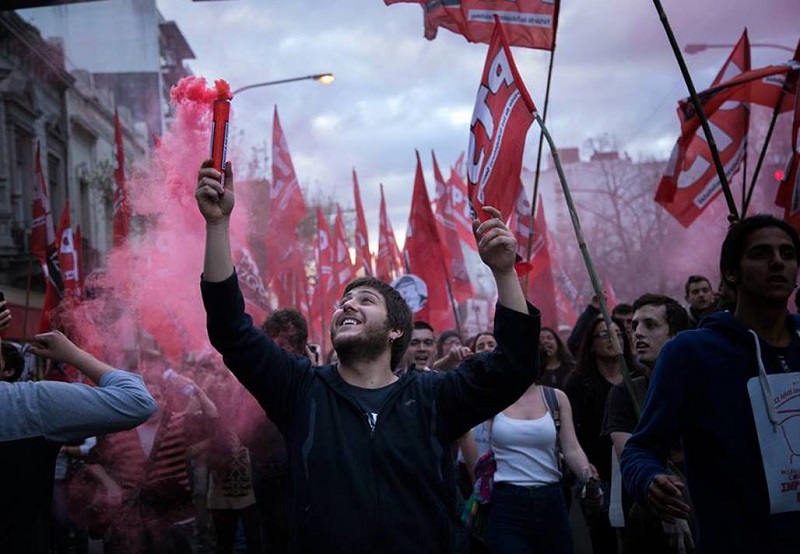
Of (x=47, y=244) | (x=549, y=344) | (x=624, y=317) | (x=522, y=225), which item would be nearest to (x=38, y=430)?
(x=624, y=317)

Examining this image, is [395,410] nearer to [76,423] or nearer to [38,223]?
[76,423]

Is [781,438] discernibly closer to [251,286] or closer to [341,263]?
[251,286]

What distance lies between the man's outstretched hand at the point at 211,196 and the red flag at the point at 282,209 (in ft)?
35.0

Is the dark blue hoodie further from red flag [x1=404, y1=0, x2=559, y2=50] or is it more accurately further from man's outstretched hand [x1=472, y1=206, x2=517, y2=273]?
red flag [x1=404, y1=0, x2=559, y2=50]

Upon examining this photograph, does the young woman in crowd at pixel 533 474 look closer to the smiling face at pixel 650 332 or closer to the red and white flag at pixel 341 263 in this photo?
the smiling face at pixel 650 332

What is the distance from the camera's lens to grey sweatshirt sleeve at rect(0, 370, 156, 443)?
3217 mm

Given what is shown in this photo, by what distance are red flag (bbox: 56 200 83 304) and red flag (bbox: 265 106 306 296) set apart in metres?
3.19

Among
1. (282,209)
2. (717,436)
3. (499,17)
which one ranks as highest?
(499,17)

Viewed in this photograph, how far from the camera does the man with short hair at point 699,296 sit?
7.54 metres

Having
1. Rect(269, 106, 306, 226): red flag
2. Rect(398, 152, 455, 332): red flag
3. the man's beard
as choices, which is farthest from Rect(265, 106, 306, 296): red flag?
the man's beard

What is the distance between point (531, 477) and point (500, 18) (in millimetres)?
3336

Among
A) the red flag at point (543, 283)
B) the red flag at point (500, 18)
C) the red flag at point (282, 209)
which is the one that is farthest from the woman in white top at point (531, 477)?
the red flag at point (282, 209)

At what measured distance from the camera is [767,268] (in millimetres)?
3244

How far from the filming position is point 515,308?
126 inches
